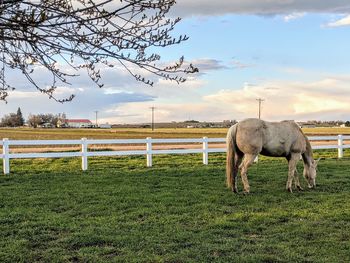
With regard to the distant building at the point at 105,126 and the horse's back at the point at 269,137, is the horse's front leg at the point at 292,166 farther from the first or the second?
the distant building at the point at 105,126

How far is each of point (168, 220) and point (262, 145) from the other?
12.8 ft

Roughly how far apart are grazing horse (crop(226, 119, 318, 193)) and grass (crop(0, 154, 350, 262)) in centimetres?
50

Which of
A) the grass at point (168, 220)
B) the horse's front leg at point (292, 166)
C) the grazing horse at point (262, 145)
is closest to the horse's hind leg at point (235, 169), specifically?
the grazing horse at point (262, 145)

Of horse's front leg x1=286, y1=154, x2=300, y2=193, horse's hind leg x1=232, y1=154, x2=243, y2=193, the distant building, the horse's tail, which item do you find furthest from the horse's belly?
the distant building

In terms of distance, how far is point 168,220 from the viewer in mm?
6961

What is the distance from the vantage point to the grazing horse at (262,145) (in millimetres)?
9891

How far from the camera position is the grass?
536 cm

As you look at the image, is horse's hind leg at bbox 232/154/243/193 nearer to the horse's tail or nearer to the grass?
the horse's tail

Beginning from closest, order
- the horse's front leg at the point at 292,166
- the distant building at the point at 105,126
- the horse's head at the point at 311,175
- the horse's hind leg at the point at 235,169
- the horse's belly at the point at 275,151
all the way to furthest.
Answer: the horse's hind leg at the point at 235,169
the horse's front leg at the point at 292,166
the horse's belly at the point at 275,151
the horse's head at the point at 311,175
the distant building at the point at 105,126

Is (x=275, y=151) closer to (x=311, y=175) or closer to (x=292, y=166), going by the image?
(x=292, y=166)

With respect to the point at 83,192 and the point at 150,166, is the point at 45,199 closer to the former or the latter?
the point at 83,192

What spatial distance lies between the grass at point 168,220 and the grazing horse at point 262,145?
0.50m

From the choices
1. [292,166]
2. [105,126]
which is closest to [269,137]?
[292,166]

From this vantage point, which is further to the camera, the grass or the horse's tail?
the horse's tail
